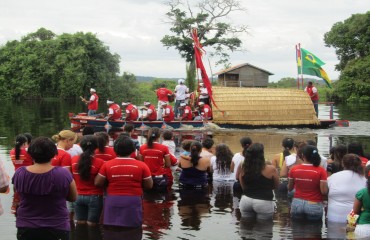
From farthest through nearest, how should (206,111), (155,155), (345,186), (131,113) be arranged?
(206,111) → (131,113) → (155,155) → (345,186)

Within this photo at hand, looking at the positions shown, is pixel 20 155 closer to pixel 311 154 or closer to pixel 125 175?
pixel 125 175

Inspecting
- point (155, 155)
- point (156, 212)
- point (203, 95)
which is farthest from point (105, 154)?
point (203, 95)

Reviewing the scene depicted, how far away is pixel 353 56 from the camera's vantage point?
57625mm

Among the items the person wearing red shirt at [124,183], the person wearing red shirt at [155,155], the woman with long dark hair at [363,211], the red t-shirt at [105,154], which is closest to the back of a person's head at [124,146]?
the person wearing red shirt at [124,183]

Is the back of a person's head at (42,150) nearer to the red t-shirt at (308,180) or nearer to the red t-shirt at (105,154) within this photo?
the red t-shirt at (105,154)

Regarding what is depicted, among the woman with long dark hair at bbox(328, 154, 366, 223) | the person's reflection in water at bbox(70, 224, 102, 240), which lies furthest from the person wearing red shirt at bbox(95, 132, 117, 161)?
the woman with long dark hair at bbox(328, 154, 366, 223)

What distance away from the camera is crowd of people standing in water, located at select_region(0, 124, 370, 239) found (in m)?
5.32

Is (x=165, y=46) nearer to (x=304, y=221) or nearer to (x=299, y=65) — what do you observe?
(x=299, y=65)

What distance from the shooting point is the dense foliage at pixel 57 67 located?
190 feet

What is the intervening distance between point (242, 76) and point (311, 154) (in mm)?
53681

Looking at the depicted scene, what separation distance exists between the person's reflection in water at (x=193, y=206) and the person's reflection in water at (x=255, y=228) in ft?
2.29

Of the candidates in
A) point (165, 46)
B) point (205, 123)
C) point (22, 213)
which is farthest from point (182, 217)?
point (165, 46)

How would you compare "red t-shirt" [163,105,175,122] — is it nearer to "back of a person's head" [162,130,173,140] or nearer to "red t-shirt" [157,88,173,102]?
"red t-shirt" [157,88,173,102]

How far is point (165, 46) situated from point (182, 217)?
48220 millimetres
